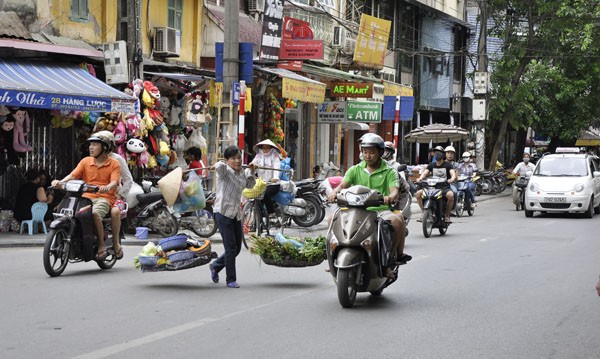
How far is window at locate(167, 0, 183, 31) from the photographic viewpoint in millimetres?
23000

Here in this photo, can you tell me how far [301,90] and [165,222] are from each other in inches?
337

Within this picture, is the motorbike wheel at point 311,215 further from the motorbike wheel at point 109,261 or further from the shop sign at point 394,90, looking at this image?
the shop sign at point 394,90

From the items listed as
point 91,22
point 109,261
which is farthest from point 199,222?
point 91,22

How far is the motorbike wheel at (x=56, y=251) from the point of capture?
420 inches

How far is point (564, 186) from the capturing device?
23.0 meters

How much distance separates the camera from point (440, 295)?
10.2 meters

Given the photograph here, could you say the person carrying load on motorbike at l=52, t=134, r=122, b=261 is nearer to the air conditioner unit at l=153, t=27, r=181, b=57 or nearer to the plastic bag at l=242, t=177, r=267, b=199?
the plastic bag at l=242, t=177, r=267, b=199

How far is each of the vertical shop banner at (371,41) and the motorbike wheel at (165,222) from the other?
Answer: 48.2 feet

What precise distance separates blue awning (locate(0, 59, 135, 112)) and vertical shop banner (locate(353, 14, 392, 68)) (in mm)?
13614

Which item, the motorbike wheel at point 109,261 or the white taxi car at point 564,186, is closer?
the motorbike wheel at point 109,261

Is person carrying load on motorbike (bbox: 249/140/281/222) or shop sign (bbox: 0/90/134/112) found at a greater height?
shop sign (bbox: 0/90/134/112)

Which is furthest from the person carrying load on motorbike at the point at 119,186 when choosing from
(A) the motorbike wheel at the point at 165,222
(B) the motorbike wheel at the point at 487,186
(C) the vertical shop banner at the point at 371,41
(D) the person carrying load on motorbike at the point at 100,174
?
(B) the motorbike wheel at the point at 487,186

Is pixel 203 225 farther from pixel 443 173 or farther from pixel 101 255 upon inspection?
pixel 101 255

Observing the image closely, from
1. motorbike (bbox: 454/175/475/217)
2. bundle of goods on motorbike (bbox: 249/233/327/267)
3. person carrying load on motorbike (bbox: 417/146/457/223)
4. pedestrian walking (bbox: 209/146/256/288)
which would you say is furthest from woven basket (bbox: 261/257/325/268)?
motorbike (bbox: 454/175/475/217)
